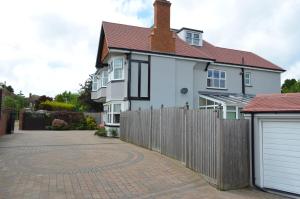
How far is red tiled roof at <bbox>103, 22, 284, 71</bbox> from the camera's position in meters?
21.2

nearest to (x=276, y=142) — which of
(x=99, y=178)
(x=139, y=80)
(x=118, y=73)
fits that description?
(x=99, y=178)

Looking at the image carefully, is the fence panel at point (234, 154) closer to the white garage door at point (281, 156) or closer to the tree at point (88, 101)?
the white garage door at point (281, 156)

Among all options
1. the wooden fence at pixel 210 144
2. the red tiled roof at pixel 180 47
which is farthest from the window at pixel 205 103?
the wooden fence at pixel 210 144

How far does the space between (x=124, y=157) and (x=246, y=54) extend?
2283cm

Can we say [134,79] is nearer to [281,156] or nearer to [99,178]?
[99,178]

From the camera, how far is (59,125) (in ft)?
95.3

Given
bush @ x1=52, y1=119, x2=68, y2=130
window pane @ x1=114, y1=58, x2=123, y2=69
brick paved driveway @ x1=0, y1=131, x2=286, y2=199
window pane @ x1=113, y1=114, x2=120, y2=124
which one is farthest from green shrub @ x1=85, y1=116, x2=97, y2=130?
brick paved driveway @ x1=0, y1=131, x2=286, y2=199

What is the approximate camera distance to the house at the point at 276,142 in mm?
7988

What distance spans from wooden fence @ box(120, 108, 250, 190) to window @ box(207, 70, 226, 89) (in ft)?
43.6

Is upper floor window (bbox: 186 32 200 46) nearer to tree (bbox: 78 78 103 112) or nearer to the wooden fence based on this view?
the wooden fence

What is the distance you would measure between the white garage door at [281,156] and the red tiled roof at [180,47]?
1367cm

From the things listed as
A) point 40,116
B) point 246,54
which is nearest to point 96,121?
point 40,116

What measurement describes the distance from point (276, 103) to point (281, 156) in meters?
1.57

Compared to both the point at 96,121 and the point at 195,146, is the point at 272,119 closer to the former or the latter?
the point at 195,146
